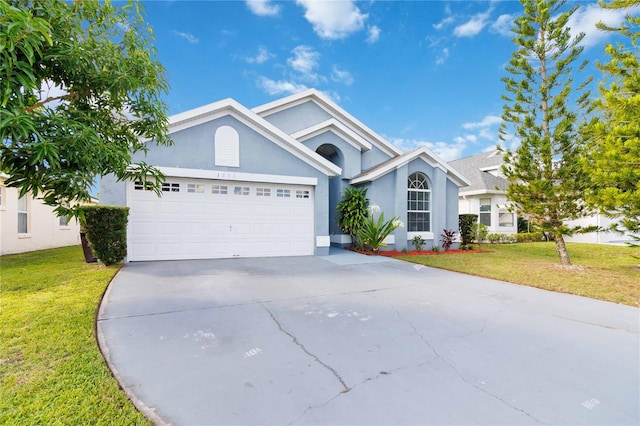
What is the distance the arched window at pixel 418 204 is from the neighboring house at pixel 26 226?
14442 millimetres

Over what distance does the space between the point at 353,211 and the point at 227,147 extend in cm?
579

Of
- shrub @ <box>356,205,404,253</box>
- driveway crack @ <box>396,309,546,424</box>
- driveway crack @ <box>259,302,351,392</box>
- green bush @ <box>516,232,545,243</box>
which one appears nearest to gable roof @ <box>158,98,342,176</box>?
shrub @ <box>356,205,404,253</box>

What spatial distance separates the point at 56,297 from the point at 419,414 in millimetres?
6511

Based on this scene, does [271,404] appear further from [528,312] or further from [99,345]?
[528,312]

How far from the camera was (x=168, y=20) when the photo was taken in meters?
10.2

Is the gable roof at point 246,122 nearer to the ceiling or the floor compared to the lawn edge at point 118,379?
nearer to the ceiling

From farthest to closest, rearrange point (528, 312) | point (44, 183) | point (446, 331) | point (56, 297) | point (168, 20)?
point (168, 20) → point (56, 297) → point (528, 312) → point (446, 331) → point (44, 183)

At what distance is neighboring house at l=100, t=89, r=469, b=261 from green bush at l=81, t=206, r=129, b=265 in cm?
84

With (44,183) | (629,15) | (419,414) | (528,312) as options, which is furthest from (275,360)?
(629,15)

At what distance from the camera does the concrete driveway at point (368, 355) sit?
8.16 feet

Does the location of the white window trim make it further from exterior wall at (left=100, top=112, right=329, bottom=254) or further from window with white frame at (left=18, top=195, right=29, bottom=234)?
window with white frame at (left=18, top=195, right=29, bottom=234)

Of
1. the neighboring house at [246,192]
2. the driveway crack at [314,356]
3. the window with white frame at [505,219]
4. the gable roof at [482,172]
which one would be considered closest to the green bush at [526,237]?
the window with white frame at [505,219]

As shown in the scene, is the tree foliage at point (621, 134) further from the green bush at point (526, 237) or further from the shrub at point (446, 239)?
the green bush at point (526, 237)

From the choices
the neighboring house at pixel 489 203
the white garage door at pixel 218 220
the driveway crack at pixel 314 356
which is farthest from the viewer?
the neighboring house at pixel 489 203
